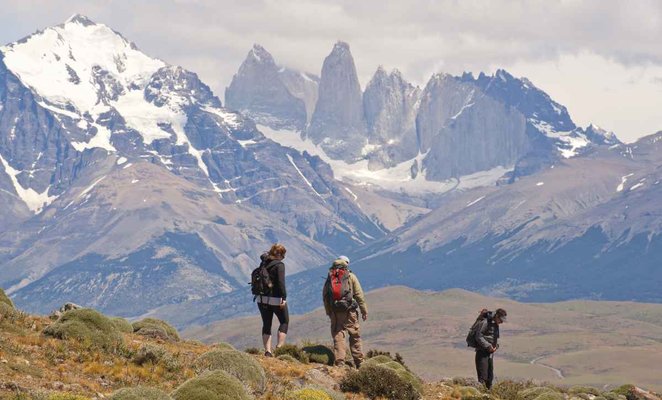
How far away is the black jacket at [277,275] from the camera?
40.8 metres

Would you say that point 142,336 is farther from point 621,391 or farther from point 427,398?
point 621,391

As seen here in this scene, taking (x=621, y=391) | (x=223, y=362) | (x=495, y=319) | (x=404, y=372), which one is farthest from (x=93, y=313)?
(x=621, y=391)

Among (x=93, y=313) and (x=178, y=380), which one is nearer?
(x=178, y=380)

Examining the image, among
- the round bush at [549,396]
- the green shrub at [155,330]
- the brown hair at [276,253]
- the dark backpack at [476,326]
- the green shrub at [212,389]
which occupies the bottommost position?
the round bush at [549,396]

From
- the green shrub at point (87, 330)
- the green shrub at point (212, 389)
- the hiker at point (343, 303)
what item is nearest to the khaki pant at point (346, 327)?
the hiker at point (343, 303)

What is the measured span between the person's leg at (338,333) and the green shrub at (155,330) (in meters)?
6.90

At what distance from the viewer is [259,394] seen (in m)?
34.0

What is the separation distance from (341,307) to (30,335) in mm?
10137

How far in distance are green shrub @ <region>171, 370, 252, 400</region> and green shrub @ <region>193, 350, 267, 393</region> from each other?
13.7 ft

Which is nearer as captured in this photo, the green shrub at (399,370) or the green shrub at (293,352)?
the green shrub at (399,370)

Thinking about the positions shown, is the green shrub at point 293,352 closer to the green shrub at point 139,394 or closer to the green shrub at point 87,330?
the green shrub at point 87,330

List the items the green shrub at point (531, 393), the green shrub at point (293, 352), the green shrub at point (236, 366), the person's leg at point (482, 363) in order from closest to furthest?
1. the green shrub at point (236, 366)
2. the green shrub at point (293, 352)
3. the person's leg at point (482, 363)
4. the green shrub at point (531, 393)

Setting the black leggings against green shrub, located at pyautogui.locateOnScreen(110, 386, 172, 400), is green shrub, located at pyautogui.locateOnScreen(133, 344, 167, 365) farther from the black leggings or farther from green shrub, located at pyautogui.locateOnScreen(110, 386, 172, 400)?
green shrub, located at pyautogui.locateOnScreen(110, 386, 172, 400)

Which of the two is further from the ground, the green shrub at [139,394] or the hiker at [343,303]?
the hiker at [343,303]
